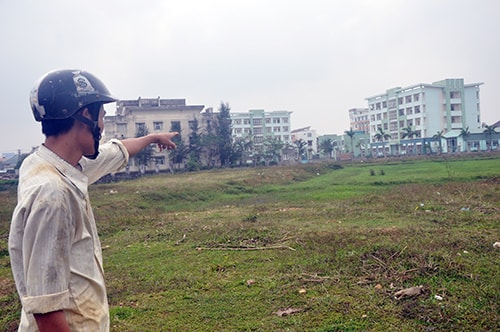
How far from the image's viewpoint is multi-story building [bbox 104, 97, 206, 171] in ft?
154

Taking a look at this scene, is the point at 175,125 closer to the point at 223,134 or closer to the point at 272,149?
the point at 223,134

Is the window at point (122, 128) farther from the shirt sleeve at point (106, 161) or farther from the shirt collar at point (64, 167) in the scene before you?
the shirt collar at point (64, 167)

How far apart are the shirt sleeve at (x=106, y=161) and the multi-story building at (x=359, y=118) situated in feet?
335

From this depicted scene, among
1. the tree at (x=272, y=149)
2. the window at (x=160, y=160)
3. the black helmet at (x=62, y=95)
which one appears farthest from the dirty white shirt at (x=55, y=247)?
the tree at (x=272, y=149)

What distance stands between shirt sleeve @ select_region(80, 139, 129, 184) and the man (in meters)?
0.36

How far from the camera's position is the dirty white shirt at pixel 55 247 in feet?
4.80

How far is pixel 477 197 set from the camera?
1264cm

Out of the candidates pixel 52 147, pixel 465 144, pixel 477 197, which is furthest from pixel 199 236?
pixel 465 144

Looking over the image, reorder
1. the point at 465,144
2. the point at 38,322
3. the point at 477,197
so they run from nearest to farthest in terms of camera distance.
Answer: the point at 38,322 → the point at 477,197 → the point at 465,144

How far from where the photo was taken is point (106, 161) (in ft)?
7.72

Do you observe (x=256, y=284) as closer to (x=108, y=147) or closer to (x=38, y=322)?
(x=108, y=147)

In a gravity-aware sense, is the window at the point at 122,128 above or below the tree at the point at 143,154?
above

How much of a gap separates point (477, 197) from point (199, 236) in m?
9.32

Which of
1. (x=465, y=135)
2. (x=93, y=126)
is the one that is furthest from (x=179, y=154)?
(x=93, y=126)
